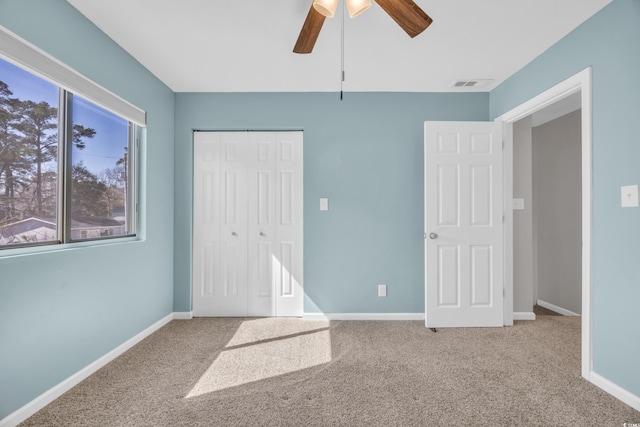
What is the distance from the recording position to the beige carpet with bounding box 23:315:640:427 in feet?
5.47

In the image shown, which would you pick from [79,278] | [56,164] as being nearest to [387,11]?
[56,164]

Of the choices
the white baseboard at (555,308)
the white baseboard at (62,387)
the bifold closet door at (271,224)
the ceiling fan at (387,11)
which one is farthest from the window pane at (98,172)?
the white baseboard at (555,308)

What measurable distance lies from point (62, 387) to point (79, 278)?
0.66m

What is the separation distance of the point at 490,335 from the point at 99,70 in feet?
12.6

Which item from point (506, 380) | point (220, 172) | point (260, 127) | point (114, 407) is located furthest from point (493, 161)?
point (114, 407)

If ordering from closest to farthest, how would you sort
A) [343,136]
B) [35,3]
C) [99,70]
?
[35,3]
[99,70]
[343,136]

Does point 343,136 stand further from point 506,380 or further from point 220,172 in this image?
point 506,380

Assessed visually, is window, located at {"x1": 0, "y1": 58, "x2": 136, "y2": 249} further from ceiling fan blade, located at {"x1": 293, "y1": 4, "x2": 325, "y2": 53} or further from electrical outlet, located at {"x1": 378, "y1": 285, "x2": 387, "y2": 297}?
electrical outlet, located at {"x1": 378, "y1": 285, "x2": 387, "y2": 297}

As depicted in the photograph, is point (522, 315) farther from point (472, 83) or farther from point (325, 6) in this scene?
point (325, 6)

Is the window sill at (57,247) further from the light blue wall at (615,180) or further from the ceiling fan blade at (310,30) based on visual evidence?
the light blue wall at (615,180)

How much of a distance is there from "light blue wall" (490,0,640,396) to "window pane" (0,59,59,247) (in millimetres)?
3477

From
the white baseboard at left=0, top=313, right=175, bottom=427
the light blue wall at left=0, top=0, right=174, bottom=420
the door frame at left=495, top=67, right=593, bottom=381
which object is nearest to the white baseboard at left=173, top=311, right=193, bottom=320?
the light blue wall at left=0, top=0, right=174, bottom=420

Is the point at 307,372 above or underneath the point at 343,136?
underneath

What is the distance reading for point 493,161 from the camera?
9.78ft
